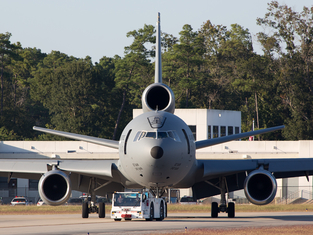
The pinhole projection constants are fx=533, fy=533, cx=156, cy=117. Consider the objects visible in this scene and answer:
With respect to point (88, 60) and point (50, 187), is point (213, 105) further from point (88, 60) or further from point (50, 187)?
point (50, 187)

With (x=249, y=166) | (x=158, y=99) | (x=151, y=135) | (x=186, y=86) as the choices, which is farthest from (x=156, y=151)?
(x=186, y=86)

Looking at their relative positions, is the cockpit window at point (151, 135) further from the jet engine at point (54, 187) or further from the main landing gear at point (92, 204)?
the main landing gear at point (92, 204)

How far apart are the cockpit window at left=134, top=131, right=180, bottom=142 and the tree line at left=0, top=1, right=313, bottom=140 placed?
210 feet

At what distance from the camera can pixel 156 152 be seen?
21.5 metres

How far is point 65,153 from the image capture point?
62938 millimetres

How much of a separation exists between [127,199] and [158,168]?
405cm

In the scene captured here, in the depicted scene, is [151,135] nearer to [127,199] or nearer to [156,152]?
[156,152]

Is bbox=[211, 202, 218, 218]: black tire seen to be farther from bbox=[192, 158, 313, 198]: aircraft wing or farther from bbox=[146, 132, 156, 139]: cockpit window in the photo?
bbox=[146, 132, 156, 139]: cockpit window

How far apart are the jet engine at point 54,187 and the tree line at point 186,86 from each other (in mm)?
62897

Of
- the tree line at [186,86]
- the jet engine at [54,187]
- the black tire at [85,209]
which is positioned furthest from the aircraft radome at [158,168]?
the tree line at [186,86]

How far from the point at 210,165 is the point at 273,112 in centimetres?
6754

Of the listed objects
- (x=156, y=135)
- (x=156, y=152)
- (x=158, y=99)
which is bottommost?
(x=156, y=152)

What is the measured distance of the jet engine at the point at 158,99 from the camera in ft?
88.2

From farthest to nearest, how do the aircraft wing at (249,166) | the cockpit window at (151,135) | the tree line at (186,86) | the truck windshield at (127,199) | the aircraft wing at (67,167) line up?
the tree line at (186,86), the aircraft wing at (249,166), the aircraft wing at (67,167), the truck windshield at (127,199), the cockpit window at (151,135)
